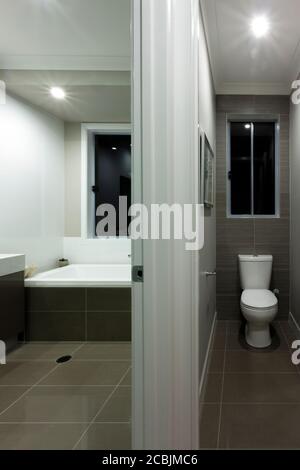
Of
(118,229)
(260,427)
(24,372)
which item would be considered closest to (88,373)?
(24,372)

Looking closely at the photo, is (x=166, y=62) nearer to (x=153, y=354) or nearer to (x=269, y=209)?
(x=153, y=354)

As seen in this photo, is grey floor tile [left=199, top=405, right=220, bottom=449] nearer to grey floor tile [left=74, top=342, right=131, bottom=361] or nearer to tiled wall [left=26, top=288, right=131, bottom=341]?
grey floor tile [left=74, top=342, right=131, bottom=361]

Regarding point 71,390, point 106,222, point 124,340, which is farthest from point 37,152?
point 71,390

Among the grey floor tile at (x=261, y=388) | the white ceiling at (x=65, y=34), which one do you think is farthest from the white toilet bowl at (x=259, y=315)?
the white ceiling at (x=65, y=34)

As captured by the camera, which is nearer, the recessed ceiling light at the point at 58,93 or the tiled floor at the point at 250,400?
the tiled floor at the point at 250,400

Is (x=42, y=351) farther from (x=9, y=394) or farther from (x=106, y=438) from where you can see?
(x=106, y=438)

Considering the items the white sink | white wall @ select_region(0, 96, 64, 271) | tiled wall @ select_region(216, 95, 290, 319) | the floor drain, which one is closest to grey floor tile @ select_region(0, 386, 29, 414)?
the floor drain

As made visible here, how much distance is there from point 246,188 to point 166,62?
9.17ft

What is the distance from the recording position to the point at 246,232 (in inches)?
135

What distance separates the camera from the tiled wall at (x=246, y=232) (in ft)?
11.0

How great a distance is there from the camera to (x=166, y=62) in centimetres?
102

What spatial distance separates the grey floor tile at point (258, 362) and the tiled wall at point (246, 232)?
2.80 feet

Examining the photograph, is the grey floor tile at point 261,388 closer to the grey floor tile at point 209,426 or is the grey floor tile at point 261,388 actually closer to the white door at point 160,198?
the grey floor tile at point 209,426
